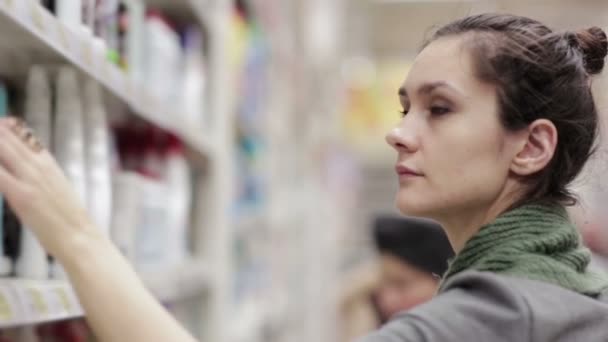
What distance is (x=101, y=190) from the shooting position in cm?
156

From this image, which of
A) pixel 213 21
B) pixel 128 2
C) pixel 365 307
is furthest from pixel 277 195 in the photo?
pixel 128 2

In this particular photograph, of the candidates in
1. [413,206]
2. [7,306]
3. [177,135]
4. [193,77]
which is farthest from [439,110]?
[193,77]

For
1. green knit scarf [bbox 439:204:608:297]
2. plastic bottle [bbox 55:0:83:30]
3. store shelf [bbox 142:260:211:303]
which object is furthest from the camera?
store shelf [bbox 142:260:211:303]

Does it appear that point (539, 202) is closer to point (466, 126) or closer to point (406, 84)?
point (466, 126)

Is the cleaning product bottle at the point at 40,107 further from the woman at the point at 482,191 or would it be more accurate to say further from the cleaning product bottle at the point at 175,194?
the cleaning product bottle at the point at 175,194

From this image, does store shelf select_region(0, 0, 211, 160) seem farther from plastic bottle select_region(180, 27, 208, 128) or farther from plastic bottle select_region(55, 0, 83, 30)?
plastic bottle select_region(180, 27, 208, 128)

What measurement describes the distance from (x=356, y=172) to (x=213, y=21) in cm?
479

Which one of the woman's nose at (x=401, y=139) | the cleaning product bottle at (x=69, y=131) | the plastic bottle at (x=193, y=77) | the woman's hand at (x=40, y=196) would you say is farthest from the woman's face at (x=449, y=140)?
the plastic bottle at (x=193, y=77)

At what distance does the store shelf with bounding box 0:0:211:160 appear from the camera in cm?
123

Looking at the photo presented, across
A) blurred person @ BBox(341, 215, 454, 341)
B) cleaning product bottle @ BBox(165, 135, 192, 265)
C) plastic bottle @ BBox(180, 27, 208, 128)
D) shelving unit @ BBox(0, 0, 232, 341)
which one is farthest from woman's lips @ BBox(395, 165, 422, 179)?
blurred person @ BBox(341, 215, 454, 341)

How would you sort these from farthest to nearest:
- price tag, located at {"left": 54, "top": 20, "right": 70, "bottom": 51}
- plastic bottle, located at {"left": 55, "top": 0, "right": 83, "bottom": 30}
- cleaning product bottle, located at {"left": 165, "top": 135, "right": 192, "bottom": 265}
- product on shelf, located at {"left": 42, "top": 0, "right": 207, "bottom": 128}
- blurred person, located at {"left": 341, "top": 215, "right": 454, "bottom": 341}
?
1. blurred person, located at {"left": 341, "top": 215, "right": 454, "bottom": 341}
2. cleaning product bottle, located at {"left": 165, "top": 135, "right": 192, "bottom": 265}
3. product on shelf, located at {"left": 42, "top": 0, "right": 207, "bottom": 128}
4. plastic bottle, located at {"left": 55, "top": 0, "right": 83, "bottom": 30}
5. price tag, located at {"left": 54, "top": 20, "right": 70, "bottom": 51}

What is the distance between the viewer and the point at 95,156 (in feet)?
5.07

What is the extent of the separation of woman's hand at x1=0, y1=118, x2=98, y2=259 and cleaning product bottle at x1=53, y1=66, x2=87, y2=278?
1.00ft

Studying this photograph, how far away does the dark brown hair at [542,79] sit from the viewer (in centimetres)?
121
